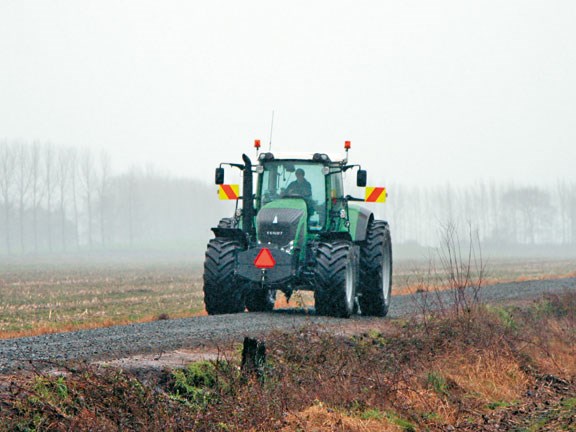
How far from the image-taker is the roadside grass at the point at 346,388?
795 cm

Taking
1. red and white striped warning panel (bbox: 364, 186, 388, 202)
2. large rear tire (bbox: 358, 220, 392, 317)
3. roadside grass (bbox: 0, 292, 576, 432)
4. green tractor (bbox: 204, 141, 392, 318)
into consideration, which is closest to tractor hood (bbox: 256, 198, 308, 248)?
green tractor (bbox: 204, 141, 392, 318)

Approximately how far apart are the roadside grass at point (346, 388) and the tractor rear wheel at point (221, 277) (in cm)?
345

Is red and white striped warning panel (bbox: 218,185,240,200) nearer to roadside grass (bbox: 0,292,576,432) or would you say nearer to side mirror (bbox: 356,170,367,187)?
side mirror (bbox: 356,170,367,187)

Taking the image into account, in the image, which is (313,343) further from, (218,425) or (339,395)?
(218,425)

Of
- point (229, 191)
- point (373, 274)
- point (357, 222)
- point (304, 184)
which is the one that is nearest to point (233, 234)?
point (229, 191)

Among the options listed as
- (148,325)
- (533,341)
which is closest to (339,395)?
(533,341)

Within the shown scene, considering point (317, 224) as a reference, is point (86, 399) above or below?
below

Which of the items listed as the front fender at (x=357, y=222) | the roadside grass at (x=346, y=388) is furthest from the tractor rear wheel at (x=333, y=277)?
the roadside grass at (x=346, y=388)

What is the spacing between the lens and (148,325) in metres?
15.8

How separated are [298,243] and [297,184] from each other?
135cm

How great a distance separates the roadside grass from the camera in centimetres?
795

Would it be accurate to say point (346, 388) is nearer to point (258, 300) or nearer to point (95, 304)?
point (258, 300)

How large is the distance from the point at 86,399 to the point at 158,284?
98.5ft

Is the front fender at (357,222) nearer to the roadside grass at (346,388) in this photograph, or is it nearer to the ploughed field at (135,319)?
the ploughed field at (135,319)
